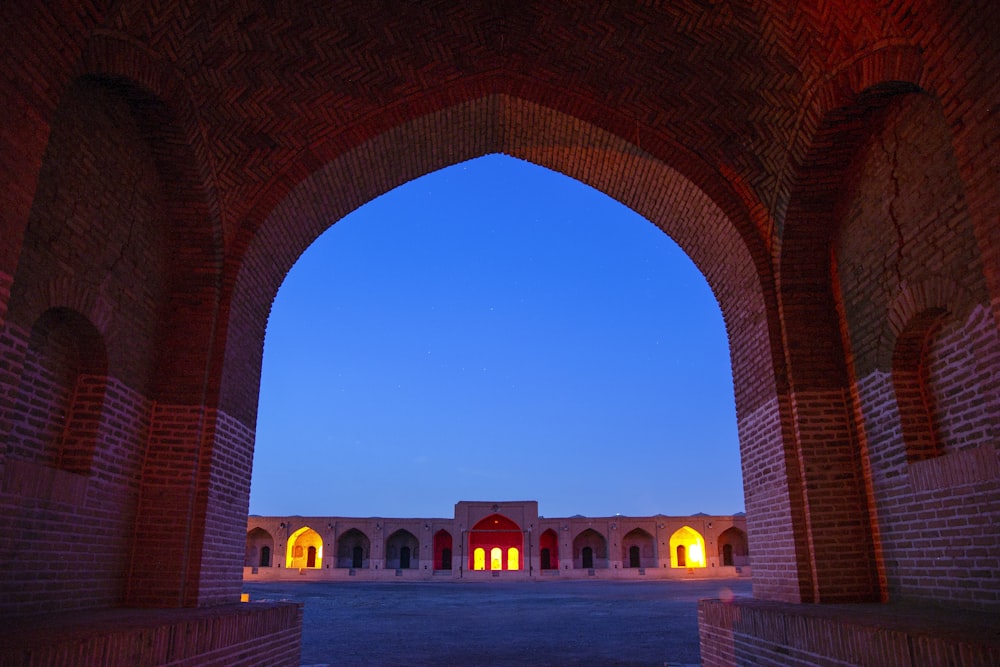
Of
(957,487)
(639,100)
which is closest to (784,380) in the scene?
(957,487)

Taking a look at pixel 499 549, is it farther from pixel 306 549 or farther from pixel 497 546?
pixel 306 549

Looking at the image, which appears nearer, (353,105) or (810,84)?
(810,84)

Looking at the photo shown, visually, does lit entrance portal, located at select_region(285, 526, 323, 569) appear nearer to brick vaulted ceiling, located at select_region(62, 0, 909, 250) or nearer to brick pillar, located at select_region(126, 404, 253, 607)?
brick pillar, located at select_region(126, 404, 253, 607)

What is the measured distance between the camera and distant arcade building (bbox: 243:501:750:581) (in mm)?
34531

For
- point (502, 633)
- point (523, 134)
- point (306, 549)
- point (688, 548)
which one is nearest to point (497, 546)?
point (688, 548)

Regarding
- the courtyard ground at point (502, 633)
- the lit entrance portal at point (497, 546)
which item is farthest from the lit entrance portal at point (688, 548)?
the courtyard ground at point (502, 633)

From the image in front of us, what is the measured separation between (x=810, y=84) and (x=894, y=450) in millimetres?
2950

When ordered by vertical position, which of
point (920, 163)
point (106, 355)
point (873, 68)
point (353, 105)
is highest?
point (353, 105)

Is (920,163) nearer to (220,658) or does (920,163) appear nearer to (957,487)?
(957,487)

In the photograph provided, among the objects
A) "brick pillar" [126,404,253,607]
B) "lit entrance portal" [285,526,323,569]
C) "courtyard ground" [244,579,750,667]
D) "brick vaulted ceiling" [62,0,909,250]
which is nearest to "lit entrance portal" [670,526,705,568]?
"lit entrance portal" [285,526,323,569]

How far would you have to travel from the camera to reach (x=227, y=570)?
19.8ft

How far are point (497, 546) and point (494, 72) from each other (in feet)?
108

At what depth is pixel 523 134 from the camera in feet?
24.1

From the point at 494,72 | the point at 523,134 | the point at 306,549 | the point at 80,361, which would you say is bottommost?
the point at 306,549
